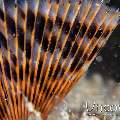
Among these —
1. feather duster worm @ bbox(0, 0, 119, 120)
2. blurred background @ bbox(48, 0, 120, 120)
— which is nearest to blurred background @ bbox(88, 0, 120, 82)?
blurred background @ bbox(48, 0, 120, 120)

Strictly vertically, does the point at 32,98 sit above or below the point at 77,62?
below

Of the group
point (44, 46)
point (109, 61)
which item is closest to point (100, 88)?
Result: point (109, 61)

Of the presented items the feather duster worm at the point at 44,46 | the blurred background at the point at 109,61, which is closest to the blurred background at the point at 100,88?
the blurred background at the point at 109,61

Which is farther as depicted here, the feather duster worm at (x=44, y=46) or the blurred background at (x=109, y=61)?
the blurred background at (x=109, y=61)

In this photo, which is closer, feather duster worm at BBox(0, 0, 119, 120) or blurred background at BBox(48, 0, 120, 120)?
feather duster worm at BBox(0, 0, 119, 120)

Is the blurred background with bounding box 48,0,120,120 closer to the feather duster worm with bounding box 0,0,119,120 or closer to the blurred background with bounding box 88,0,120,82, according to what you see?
the blurred background with bounding box 88,0,120,82

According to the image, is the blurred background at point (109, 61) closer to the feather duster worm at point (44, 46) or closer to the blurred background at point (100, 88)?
the blurred background at point (100, 88)

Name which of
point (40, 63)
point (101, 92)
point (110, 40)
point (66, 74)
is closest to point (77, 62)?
point (66, 74)

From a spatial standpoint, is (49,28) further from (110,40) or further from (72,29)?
(110,40)
